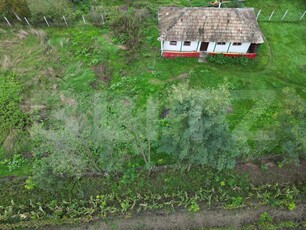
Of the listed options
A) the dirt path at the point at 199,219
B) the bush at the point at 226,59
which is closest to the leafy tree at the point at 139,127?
the dirt path at the point at 199,219

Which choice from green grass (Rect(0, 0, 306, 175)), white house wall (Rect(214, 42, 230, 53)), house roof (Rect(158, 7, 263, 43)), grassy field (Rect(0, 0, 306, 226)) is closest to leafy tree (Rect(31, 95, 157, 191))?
grassy field (Rect(0, 0, 306, 226))

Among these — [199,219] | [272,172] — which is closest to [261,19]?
[272,172]

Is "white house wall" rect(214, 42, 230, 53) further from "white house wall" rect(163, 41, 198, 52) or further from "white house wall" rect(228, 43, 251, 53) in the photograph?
"white house wall" rect(163, 41, 198, 52)

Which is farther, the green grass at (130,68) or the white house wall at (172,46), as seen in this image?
the white house wall at (172,46)

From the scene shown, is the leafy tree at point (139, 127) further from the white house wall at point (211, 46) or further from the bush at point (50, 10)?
the bush at point (50, 10)

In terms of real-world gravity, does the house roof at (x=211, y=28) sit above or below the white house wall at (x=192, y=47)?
above
